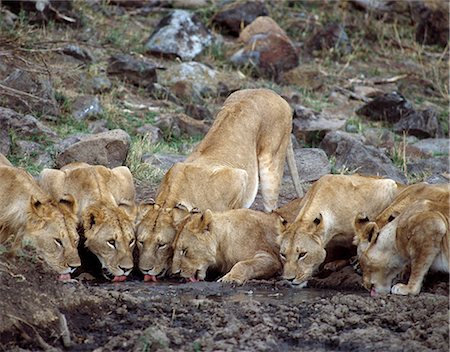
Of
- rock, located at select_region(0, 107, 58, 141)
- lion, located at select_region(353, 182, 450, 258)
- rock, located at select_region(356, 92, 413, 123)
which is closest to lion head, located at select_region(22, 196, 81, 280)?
lion, located at select_region(353, 182, 450, 258)

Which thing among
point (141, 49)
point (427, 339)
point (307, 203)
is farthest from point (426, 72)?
point (427, 339)

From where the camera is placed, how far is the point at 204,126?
14.0 metres

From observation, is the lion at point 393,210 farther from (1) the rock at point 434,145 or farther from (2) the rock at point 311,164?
(1) the rock at point 434,145

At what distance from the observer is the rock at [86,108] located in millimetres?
13798

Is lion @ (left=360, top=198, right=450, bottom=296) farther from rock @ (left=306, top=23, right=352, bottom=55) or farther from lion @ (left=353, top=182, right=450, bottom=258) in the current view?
rock @ (left=306, top=23, right=352, bottom=55)

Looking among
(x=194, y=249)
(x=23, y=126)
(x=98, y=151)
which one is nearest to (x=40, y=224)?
(x=194, y=249)

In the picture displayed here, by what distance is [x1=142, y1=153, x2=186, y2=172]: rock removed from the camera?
39.5 ft

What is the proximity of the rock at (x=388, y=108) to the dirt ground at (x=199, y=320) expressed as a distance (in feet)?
27.6

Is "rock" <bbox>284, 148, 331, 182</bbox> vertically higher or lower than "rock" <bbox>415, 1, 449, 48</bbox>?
higher

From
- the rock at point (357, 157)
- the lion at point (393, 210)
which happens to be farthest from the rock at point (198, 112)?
the lion at point (393, 210)

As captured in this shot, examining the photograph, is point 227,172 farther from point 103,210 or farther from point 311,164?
point 311,164

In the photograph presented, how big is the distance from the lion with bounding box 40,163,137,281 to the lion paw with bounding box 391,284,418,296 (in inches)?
78.0

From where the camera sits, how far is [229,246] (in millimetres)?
8773

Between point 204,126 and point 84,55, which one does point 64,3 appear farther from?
point 204,126
